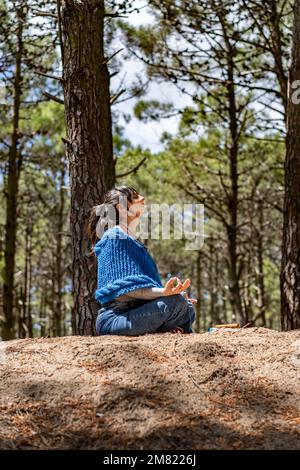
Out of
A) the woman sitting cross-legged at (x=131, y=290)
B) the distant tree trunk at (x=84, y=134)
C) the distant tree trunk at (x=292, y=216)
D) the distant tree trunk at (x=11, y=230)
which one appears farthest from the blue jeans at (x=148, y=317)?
the distant tree trunk at (x=11, y=230)

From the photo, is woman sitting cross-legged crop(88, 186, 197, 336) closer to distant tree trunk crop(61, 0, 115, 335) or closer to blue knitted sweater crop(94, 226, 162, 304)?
blue knitted sweater crop(94, 226, 162, 304)

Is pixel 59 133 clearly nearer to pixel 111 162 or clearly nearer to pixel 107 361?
pixel 111 162

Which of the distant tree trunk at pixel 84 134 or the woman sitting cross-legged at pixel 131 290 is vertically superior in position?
the distant tree trunk at pixel 84 134

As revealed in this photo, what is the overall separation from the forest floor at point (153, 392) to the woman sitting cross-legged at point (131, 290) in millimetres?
197

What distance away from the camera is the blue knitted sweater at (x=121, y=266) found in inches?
167

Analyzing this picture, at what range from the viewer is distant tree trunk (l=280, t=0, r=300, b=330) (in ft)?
20.4

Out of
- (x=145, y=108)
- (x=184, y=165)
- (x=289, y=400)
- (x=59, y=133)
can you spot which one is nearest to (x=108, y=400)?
(x=289, y=400)

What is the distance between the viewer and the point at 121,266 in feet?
14.2

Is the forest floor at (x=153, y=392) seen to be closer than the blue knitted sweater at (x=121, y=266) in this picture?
Yes

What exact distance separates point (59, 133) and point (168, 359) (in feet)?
39.0

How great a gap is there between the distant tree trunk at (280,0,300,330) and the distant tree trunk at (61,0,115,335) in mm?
1974

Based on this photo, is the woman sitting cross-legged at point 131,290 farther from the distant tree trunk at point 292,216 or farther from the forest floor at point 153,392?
the distant tree trunk at point 292,216

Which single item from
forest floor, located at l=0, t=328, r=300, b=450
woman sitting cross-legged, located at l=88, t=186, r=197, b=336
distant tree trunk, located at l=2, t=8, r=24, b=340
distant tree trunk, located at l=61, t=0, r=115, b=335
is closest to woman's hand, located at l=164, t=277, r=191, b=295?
woman sitting cross-legged, located at l=88, t=186, r=197, b=336

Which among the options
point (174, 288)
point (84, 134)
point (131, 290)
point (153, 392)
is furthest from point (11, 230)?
point (153, 392)
